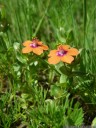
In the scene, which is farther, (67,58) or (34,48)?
(34,48)

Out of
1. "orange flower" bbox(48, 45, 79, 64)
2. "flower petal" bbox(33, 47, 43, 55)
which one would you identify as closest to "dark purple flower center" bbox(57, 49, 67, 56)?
"orange flower" bbox(48, 45, 79, 64)

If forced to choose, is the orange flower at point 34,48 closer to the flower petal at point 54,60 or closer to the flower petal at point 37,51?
the flower petal at point 37,51

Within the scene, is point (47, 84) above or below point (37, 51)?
below

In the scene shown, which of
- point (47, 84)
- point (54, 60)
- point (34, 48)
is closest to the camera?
point (54, 60)

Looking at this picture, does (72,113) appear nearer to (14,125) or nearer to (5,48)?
(14,125)

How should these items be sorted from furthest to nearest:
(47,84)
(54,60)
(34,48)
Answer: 1. (47,84)
2. (34,48)
3. (54,60)

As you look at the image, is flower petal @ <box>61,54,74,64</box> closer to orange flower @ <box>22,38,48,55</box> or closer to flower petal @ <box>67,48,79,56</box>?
flower petal @ <box>67,48,79,56</box>

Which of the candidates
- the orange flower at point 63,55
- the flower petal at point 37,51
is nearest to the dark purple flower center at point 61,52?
the orange flower at point 63,55

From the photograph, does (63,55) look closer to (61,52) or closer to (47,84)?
(61,52)

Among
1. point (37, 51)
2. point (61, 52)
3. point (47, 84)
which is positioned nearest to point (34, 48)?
point (37, 51)

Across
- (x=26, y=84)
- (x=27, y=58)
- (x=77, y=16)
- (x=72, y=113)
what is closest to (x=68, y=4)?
(x=27, y=58)
